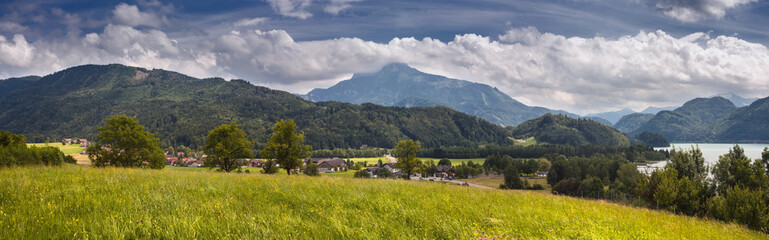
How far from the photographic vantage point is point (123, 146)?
3400cm

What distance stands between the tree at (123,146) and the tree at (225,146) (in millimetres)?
5497

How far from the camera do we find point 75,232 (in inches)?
191

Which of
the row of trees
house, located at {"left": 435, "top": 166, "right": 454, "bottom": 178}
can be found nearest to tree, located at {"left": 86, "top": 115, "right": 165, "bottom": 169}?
the row of trees

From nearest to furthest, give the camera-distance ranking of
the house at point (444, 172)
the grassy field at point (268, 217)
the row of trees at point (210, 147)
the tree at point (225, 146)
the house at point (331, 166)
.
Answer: the grassy field at point (268, 217) < the row of trees at point (210, 147) < the tree at point (225, 146) < the house at point (444, 172) < the house at point (331, 166)

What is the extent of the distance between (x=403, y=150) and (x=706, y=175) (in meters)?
32.7

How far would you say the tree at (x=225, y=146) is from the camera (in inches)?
1475

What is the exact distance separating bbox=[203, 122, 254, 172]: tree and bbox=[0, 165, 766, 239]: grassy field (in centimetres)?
2863

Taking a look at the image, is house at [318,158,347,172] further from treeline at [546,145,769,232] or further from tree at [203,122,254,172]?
treeline at [546,145,769,232]

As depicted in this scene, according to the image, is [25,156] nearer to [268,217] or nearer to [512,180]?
[268,217]

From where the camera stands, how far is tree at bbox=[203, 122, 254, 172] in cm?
3747

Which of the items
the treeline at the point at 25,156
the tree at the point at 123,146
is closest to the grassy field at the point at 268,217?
the treeline at the point at 25,156

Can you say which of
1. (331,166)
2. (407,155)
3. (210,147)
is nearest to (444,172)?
(331,166)

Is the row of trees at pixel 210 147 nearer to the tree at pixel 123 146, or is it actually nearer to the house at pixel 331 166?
the tree at pixel 123 146

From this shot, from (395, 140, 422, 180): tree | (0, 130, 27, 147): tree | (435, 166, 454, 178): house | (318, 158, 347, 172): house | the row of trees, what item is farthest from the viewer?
(318, 158, 347, 172): house
